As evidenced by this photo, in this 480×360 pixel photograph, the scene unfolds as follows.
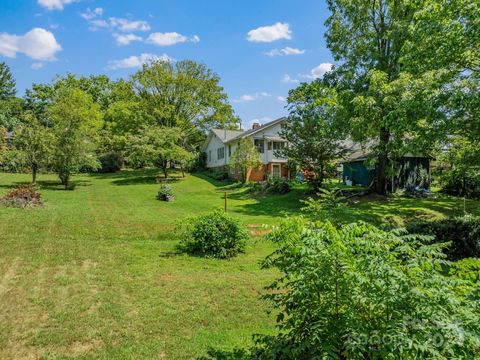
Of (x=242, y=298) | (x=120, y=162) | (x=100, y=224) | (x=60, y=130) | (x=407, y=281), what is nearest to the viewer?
(x=407, y=281)

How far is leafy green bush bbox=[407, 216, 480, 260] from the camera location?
10.0 meters

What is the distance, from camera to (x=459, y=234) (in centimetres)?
1032

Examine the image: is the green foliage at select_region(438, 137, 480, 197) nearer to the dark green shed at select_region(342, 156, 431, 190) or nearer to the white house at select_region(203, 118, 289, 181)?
the dark green shed at select_region(342, 156, 431, 190)

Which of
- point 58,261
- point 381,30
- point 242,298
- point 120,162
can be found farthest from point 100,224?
point 120,162

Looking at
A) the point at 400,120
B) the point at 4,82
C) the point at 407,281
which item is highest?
the point at 4,82

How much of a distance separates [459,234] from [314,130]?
12.7 metres

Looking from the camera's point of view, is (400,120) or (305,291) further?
(400,120)

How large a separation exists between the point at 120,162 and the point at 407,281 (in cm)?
4311

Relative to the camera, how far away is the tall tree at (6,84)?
195 ft

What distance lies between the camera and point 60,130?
959 inches

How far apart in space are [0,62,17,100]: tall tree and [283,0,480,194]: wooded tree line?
5854 cm

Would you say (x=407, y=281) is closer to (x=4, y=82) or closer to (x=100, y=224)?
(x=100, y=224)

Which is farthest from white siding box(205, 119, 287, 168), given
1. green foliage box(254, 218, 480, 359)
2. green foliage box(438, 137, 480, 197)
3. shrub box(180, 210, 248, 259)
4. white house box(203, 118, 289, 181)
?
green foliage box(254, 218, 480, 359)

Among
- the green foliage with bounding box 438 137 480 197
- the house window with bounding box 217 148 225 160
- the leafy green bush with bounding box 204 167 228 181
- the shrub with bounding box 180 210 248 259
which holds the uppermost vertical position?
the house window with bounding box 217 148 225 160
